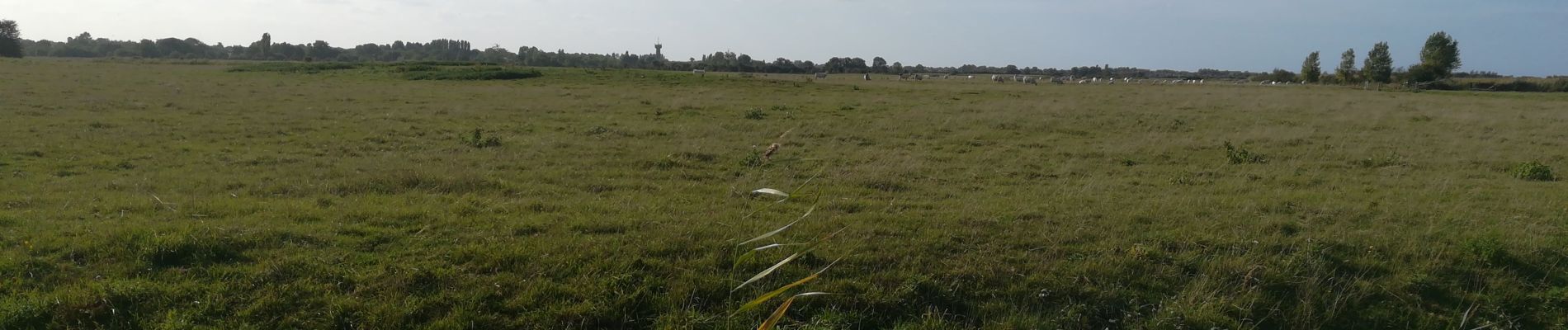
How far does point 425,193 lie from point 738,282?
4202 millimetres

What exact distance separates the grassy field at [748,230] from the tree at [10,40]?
70.1m

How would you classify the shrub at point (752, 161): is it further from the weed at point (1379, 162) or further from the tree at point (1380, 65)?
the tree at point (1380, 65)

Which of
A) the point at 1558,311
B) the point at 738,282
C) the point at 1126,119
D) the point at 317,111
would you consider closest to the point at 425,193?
the point at 738,282

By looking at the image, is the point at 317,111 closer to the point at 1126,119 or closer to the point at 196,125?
the point at 196,125

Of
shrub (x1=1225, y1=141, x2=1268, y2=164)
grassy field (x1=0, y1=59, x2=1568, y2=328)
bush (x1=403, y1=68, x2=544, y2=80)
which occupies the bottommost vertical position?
grassy field (x1=0, y1=59, x2=1568, y2=328)

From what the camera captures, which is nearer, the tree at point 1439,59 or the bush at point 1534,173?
the bush at point 1534,173

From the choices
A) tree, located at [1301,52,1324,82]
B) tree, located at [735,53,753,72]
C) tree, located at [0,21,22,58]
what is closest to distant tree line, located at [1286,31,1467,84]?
tree, located at [1301,52,1324,82]

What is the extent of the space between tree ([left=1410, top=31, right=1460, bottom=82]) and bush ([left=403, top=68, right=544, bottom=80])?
59.1 m

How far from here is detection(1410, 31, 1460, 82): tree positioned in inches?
2249

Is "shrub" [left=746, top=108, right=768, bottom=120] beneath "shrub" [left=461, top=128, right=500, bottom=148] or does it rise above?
above

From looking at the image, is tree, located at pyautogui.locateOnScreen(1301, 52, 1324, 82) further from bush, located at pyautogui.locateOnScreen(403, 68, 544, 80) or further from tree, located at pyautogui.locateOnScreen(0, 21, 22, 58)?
tree, located at pyautogui.locateOnScreen(0, 21, 22, 58)

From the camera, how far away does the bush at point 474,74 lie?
123 ft

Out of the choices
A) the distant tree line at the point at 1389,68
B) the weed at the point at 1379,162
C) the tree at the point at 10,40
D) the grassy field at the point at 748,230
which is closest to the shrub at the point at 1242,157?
the grassy field at the point at 748,230

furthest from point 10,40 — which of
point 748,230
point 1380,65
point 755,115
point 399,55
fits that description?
point 1380,65
